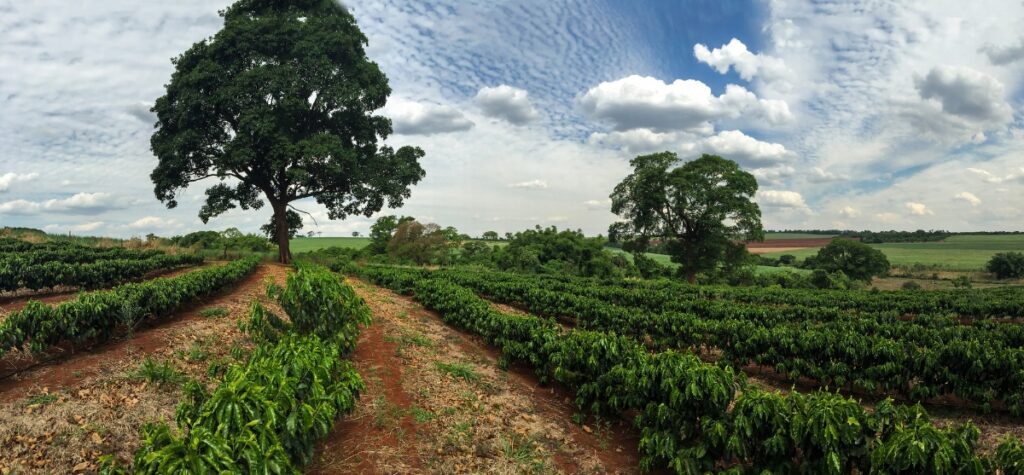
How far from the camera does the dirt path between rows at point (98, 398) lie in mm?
5480

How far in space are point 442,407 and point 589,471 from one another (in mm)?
2702

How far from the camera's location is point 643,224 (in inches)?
1534

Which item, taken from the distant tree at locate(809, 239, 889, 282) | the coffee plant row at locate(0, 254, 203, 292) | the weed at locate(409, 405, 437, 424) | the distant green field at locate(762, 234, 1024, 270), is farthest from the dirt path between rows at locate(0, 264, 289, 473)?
the distant green field at locate(762, 234, 1024, 270)

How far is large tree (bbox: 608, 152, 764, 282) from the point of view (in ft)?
118

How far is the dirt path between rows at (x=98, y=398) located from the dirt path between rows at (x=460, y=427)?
2.42 m

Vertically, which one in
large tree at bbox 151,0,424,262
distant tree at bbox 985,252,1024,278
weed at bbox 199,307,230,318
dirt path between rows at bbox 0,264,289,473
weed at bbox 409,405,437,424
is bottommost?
distant tree at bbox 985,252,1024,278

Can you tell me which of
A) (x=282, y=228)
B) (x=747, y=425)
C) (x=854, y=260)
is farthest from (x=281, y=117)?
(x=854, y=260)

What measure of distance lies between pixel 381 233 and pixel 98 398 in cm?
5677

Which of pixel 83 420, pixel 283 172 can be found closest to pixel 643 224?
pixel 283 172

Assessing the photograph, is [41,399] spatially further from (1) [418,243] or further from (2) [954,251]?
(2) [954,251]

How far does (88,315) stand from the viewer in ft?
27.6

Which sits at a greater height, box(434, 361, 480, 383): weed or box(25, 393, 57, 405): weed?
box(25, 393, 57, 405): weed

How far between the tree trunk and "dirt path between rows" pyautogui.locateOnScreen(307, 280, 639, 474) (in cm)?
2066

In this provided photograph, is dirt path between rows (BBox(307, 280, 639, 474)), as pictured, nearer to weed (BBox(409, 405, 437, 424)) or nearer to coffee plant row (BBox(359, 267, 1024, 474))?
weed (BBox(409, 405, 437, 424))
